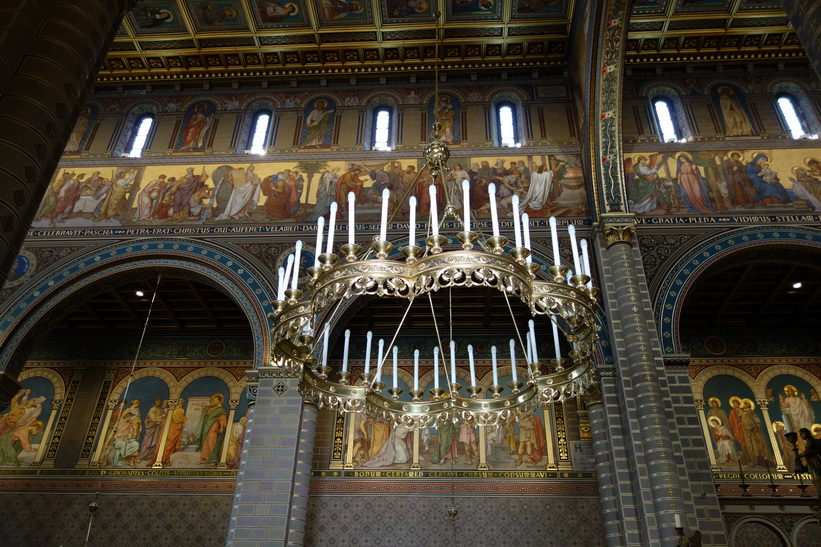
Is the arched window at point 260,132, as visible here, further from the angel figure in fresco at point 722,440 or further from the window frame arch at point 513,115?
the angel figure in fresco at point 722,440

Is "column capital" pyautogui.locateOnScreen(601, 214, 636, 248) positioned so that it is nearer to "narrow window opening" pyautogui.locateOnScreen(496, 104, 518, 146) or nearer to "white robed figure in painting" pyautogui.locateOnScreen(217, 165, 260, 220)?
"narrow window opening" pyautogui.locateOnScreen(496, 104, 518, 146)

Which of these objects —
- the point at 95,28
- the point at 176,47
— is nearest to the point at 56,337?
the point at 176,47

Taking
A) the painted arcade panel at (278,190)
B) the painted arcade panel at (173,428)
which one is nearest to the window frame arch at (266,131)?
the painted arcade panel at (278,190)

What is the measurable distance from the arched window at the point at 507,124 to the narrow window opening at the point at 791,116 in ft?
18.8

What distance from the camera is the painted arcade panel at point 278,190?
12953 mm

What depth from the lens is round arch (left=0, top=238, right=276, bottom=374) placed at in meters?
11.6

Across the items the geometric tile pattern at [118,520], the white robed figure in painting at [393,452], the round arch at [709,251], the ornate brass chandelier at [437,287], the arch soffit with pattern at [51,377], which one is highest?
the round arch at [709,251]

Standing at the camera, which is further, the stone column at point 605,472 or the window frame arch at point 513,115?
the window frame arch at point 513,115

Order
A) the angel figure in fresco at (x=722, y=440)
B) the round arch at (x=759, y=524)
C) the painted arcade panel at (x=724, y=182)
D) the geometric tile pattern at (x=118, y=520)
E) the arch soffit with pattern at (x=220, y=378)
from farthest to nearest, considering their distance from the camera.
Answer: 1. the arch soffit with pattern at (x=220, y=378)
2. the angel figure in fresco at (x=722, y=440)
3. the geometric tile pattern at (x=118, y=520)
4. the round arch at (x=759, y=524)
5. the painted arcade panel at (x=724, y=182)

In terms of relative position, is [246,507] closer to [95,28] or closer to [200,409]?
[200,409]

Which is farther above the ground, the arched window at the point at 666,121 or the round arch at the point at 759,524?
the arched window at the point at 666,121

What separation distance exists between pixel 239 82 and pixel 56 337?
7.76 meters

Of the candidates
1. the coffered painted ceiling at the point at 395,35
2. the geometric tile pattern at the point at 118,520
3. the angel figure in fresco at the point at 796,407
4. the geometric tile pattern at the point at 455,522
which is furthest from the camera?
the coffered painted ceiling at the point at 395,35

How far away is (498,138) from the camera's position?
554 inches
